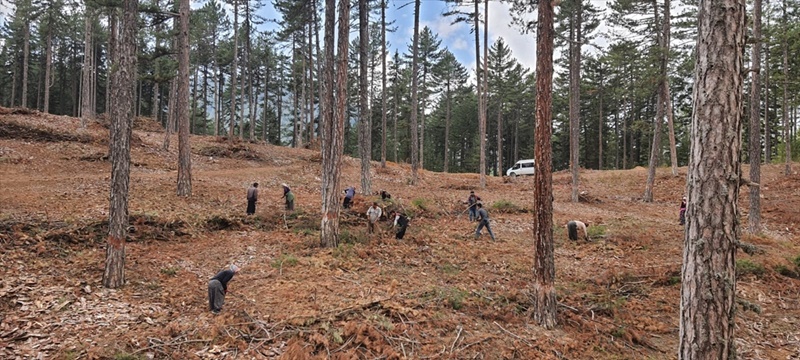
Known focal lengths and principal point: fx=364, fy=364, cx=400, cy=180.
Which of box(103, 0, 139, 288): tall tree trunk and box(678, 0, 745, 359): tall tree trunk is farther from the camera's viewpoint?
box(103, 0, 139, 288): tall tree trunk

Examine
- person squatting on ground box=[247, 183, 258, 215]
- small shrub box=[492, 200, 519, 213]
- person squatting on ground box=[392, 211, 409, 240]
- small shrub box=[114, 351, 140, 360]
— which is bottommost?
small shrub box=[114, 351, 140, 360]

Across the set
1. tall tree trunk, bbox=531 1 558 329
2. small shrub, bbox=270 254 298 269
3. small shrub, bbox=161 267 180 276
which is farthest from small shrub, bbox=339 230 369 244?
tall tree trunk, bbox=531 1 558 329

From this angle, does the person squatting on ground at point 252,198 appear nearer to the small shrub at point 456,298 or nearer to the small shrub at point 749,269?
the small shrub at point 456,298

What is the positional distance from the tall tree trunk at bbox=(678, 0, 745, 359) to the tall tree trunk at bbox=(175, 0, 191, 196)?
1544cm

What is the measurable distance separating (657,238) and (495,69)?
3026cm

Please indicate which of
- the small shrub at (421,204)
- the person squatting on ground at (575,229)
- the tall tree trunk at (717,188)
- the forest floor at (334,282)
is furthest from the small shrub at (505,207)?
the tall tree trunk at (717,188)

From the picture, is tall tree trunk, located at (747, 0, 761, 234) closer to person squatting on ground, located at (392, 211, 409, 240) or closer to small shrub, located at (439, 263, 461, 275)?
small shrub, located at (439, 263, 461, 275)

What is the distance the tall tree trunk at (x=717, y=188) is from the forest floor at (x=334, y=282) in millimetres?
403

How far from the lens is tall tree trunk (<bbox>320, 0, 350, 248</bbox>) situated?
1040cm

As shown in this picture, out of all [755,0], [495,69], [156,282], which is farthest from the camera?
[495,69]

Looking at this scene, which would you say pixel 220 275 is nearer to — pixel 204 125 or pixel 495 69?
pixel 495 69

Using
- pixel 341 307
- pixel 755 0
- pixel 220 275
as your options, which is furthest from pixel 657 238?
pixel 220 275

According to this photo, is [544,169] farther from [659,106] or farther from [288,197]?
[659,106]

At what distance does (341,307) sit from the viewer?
6.88m
